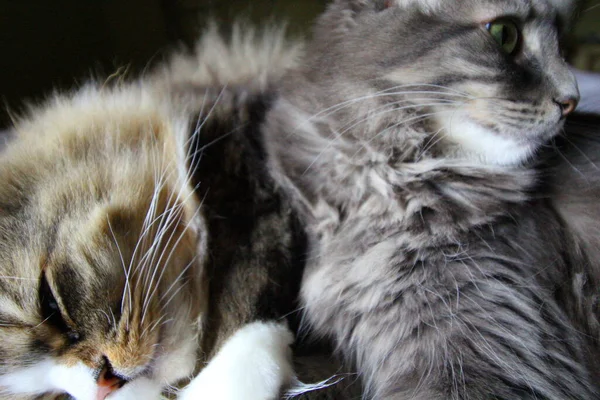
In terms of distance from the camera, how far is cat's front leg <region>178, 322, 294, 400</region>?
79 cm

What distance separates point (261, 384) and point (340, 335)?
192 millimetres

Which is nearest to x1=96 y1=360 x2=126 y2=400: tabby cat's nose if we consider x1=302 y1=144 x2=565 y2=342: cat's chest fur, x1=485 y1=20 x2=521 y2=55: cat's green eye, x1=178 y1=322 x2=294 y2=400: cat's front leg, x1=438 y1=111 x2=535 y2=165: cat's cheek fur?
x1=178 y1=322 x2=294 y2=400: cat's front leg

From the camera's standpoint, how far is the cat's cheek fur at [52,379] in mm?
780

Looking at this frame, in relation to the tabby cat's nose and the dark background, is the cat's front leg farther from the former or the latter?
the dark background

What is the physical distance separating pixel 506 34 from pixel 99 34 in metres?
1.03

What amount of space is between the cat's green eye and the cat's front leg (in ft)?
2.13

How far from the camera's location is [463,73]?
843 millimetres

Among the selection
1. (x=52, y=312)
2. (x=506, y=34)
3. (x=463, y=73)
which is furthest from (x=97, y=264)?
(x=506, y=34)

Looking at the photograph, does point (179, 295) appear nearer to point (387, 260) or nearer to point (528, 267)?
point (387, 260)

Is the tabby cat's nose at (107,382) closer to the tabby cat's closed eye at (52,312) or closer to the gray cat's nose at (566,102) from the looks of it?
the tabby cat's closed eye at (52,312)

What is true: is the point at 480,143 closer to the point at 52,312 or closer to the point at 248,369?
the point at 248,369

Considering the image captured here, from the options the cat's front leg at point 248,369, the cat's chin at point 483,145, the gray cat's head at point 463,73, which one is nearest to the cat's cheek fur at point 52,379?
the cat's front leg at point 248,369

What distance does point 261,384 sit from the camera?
0.80 metres

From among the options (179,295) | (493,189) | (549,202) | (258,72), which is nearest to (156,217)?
(179,295)
